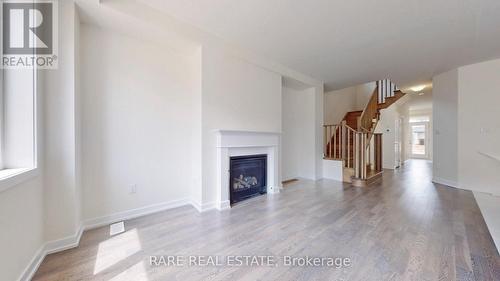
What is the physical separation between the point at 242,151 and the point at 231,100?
34.7 inches

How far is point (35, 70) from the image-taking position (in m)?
1.67

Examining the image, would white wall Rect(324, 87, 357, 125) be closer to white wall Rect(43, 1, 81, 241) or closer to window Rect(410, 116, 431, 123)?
window Rect(410, 116, 431, 123)

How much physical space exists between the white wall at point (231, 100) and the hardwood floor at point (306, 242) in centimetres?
80

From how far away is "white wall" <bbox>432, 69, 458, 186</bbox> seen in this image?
14.0ft

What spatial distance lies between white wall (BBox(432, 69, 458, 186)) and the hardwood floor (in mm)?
1449

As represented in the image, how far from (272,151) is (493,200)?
154 inches

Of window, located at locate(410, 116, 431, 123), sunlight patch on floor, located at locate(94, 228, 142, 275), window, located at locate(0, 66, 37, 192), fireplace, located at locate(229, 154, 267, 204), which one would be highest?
window, located at locate(410, 116, 431, 123)

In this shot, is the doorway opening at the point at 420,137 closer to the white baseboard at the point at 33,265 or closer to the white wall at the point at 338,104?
the white wall at the point at 338,104

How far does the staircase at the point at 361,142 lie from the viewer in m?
4.60

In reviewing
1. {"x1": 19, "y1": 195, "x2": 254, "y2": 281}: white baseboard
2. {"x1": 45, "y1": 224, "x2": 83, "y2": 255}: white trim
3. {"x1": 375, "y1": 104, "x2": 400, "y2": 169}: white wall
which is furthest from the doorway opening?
{"x1": 45, "y1": 224, "x2": 83, "y2": 255}: white trim

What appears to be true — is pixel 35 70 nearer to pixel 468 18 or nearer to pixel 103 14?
pixel 103 14

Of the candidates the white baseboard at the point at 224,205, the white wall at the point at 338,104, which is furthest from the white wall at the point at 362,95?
the white baseboard at the point at 224,205

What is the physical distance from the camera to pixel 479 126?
395 cm

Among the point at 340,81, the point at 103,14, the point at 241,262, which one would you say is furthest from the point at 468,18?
the point at 103,14
